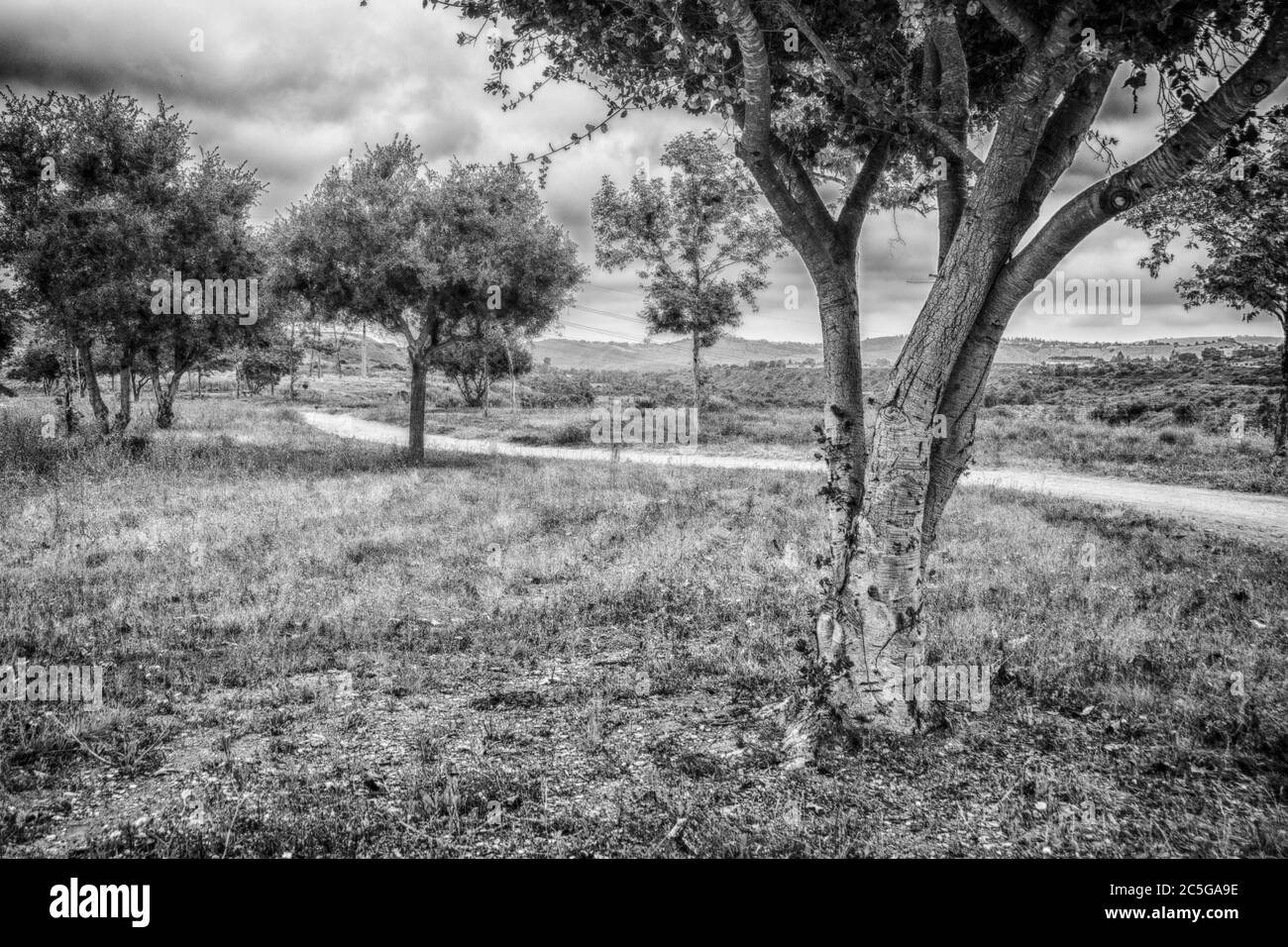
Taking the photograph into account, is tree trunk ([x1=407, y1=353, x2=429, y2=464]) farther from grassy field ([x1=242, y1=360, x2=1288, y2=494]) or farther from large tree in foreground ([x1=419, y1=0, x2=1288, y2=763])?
large tree in foreground ([x1=419, y1=0, x2=1288, y2=763])

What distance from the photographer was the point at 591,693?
6039 millimetres

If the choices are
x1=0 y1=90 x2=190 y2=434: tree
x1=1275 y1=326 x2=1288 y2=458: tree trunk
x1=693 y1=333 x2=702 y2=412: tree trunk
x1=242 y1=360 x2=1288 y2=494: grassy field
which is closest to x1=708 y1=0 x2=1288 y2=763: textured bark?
x1=242 y1=360 x2=1288 y2=494: grassy field

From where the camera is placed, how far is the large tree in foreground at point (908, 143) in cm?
412

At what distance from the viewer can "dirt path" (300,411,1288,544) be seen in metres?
12.9

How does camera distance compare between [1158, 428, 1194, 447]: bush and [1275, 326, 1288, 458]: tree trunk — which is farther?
[1158, 428, 1194, 447]: bush

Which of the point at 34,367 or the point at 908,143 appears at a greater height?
the point at 34,367

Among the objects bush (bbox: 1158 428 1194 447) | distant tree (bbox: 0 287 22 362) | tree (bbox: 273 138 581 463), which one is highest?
tree (bbox: 273 138 581 463)

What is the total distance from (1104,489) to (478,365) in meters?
47.7

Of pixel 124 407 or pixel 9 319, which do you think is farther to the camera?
pixel 124 407

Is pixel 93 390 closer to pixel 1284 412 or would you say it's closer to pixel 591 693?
pixel 591 693

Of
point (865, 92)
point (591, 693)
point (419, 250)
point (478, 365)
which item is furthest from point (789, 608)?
point (478, 365)

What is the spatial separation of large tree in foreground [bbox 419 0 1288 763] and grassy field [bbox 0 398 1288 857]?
0.98 m

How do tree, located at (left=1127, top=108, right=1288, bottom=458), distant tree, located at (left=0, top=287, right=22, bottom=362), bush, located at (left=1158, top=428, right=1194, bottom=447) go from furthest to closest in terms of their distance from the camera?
bush, located at (left=1158, top=428, right=1194, bottom=447), distant tree, located at (left=0, top=287, right=22, bottom=362), tree, located at (left=1127, top=108, right=1288, bottom=458)
